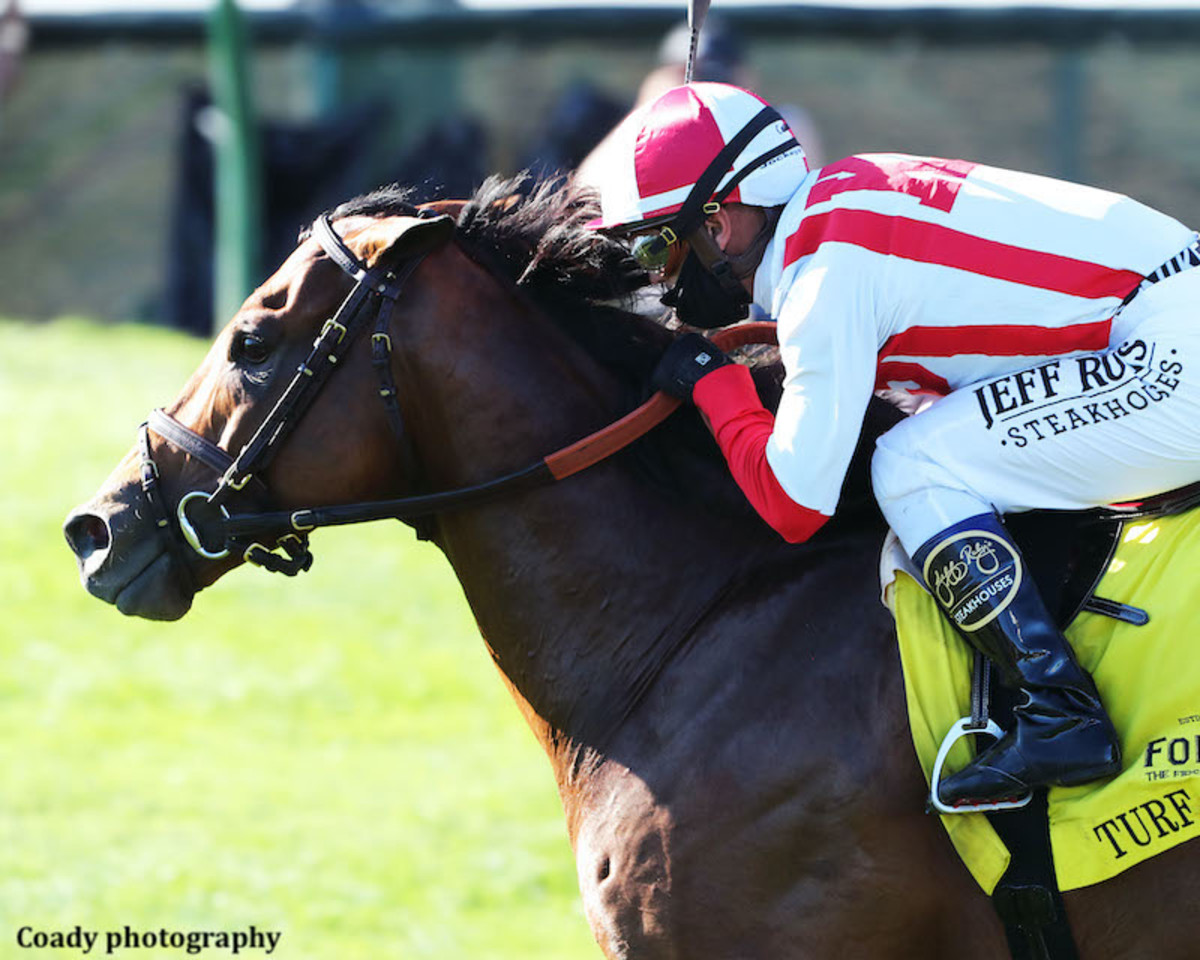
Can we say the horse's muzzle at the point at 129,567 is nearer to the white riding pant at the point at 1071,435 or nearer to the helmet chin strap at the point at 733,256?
the helmet chin strap at the point at 733,256

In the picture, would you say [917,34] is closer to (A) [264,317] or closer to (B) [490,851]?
(B) [490,851]

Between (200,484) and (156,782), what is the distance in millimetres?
4771

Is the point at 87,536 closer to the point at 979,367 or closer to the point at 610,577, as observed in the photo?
the point at 610,577

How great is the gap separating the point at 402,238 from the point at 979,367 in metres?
1.31

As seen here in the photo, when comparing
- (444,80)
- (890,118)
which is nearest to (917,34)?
(890,118)

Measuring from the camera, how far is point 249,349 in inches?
146

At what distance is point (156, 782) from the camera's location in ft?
26.4

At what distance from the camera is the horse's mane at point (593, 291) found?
3.80m

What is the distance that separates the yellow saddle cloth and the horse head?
1313 millimetres

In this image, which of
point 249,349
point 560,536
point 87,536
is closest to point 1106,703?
point 560,536

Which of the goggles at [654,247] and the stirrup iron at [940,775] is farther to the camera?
the goggles at [654,247]

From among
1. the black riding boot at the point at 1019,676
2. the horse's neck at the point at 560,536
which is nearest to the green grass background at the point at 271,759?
the horse's neck at the point at 560,536

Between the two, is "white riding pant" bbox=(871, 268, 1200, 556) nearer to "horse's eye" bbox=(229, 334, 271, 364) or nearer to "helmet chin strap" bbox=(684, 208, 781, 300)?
"helmet chin strap" bbox=(684, 208, 781, 300)

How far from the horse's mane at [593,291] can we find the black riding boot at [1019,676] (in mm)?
519
